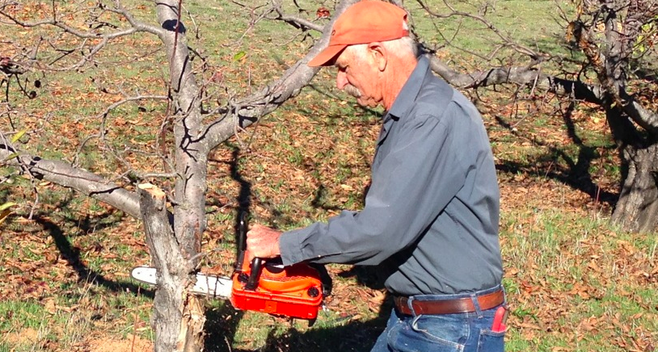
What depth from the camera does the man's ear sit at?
3.24m

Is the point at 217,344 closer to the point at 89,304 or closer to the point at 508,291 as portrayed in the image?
the point at 89,304

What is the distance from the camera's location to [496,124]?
1284 cm

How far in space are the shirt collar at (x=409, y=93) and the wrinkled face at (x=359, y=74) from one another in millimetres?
97

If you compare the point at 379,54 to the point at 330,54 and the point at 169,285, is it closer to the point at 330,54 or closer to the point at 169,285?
the point at 330,54

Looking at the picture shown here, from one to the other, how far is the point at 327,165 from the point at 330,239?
24.1 ft

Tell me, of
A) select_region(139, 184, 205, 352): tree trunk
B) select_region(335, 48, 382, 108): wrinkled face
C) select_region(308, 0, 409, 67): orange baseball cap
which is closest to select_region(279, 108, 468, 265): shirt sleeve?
select_region(335, 48, 382, 108): wrinkled face

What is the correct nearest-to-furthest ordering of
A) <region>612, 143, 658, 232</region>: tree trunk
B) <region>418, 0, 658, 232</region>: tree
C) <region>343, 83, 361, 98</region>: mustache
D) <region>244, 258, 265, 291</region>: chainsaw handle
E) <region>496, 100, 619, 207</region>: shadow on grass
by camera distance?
<region>343, 83, 361, 98</region>: mustache < <region>244, 258, 265, 291</region>: chainsaw handle < <region>418, 0, 658, 232</region>: tree < <region>612, 143, 658, 232</region>: tree trunk < <region>496, 100, 619, 207</region>: shadow on grass

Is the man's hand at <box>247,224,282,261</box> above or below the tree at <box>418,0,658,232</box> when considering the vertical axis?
above

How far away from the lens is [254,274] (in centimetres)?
367

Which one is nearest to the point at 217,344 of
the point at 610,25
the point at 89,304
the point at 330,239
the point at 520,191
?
the point at 89,304

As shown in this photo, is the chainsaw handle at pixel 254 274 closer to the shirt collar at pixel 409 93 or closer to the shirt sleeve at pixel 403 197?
the shirt sleeve at pixel 403 197

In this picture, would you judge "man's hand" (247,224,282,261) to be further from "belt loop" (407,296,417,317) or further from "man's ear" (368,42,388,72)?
"man's ear" (368,42,388,72)

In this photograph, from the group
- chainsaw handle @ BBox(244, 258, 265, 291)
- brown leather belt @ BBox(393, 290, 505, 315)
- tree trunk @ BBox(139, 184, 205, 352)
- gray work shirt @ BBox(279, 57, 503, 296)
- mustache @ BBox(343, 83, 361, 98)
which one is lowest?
tree trunk @ BBox(139, 184, 205, 352)

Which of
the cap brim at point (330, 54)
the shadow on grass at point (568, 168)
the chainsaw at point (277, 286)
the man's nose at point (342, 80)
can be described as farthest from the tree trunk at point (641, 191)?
the cap brim at point (330, 54)
